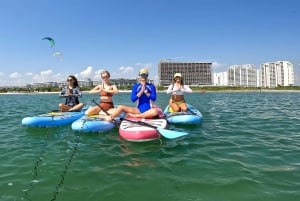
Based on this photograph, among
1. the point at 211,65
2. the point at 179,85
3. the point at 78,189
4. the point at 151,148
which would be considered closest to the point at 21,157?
the point at 78,189

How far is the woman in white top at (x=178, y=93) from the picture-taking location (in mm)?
11177

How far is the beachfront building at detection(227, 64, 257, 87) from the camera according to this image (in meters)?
164

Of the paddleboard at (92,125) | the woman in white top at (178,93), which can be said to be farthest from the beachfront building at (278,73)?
the paddleboard at (92,125)

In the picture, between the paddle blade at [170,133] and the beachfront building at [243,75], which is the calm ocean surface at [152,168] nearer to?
the paddle blade at [170,133]

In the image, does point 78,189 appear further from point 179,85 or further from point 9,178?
point 179,85

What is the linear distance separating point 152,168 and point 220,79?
17828 centimetres

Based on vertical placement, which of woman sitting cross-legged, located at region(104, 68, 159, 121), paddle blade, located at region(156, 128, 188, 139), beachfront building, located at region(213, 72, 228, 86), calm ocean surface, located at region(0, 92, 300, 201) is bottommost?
calm ocean surface, located at region(0, 92, 300, 201)

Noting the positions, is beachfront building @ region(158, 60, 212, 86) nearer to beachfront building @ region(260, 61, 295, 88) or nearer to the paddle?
beachfront building @ region(260, 61, 295, 88)

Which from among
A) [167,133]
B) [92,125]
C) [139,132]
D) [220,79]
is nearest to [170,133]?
[167,133]

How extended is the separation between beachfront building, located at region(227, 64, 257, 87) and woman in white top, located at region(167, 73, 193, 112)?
530 ft

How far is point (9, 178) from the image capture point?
4668 mm

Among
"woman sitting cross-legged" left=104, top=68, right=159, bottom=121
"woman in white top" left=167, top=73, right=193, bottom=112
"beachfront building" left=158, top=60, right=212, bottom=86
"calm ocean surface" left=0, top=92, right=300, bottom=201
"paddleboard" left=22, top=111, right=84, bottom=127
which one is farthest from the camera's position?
"beachfront building" left=158, top=60, right=212, bottom=86

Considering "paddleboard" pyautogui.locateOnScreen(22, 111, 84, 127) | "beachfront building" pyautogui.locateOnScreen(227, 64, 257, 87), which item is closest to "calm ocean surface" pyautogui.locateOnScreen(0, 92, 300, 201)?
"paddleboard" pyautogui.locateOnScreen(22, 111, 84, 127)

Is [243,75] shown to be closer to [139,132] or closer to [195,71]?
[195,71]
